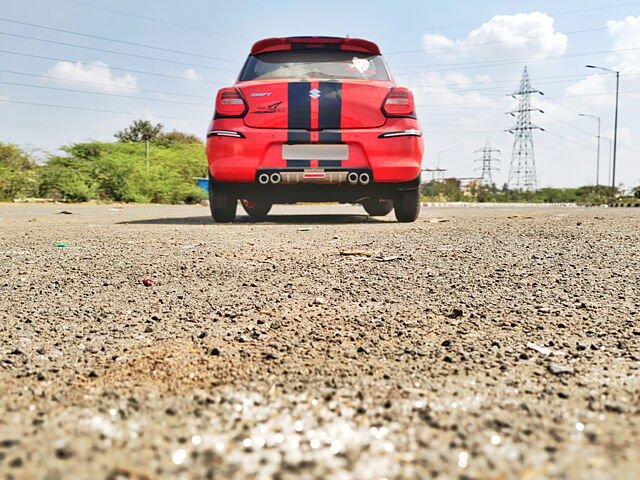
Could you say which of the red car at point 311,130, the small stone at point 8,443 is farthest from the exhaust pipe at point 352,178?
the small stone at point 8,443

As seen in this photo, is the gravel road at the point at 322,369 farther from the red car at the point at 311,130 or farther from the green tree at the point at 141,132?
the green tree at the point at 141,132

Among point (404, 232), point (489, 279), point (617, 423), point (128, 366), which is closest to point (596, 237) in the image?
point (404, 232)

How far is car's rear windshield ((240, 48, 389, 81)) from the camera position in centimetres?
581

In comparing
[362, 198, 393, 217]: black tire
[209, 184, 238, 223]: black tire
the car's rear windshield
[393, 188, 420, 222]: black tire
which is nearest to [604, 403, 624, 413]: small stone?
the car's rear windshield

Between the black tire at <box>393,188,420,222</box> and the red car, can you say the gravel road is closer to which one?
the red car

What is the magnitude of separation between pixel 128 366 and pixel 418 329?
3.02 ft

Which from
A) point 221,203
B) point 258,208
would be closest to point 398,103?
point 221,203

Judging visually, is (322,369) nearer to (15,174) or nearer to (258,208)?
(258,208)

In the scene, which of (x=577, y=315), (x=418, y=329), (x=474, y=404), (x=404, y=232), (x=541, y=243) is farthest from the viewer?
(x=404, y=232)

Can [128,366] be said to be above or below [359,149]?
below

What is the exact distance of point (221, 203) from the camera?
248 inches

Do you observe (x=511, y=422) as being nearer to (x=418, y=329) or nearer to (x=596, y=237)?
(x=418, y=329)

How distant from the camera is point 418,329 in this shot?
1.88 meters

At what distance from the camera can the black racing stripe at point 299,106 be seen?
5570 millimetres
